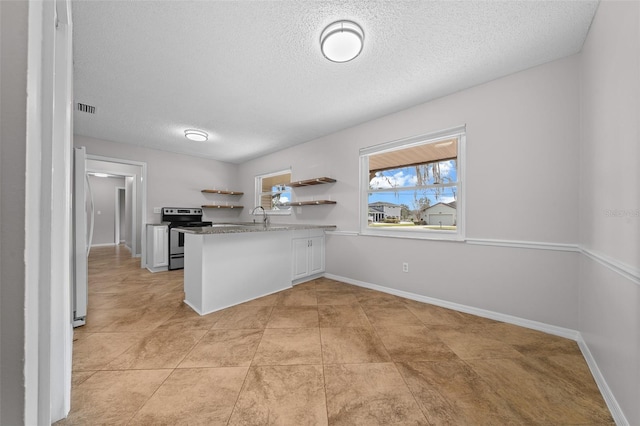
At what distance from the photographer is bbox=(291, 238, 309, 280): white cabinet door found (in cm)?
355

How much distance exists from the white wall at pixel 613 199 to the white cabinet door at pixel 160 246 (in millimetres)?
5586

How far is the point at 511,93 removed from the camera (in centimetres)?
235

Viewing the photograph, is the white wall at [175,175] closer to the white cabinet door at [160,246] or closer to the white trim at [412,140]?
the white cabinet door at [160,246]

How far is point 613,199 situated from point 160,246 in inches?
225

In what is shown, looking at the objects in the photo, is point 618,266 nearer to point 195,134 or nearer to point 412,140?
point 412,140

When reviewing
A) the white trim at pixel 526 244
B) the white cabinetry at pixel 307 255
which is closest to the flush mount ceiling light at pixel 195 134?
the white cabinetry at pixel 307 255

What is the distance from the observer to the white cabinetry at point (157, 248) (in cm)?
439

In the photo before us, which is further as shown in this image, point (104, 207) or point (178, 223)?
point (104, 207)

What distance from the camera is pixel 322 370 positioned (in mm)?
1635

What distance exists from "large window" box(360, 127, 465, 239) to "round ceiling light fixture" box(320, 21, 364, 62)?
153 centimetres

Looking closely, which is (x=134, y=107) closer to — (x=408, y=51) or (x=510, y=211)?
(x=408, y=51)

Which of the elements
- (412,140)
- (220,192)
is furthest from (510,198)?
(220,192)

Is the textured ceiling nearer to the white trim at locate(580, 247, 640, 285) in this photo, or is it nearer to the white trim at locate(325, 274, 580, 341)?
the white trim at locate(580, 247, 640, 285)

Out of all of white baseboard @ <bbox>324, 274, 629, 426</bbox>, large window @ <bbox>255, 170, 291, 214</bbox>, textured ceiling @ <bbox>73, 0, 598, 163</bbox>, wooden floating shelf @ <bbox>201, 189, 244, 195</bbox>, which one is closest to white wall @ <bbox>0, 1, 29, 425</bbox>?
textured ceiling @ <bbox>73, 0, 598, 163</bbox>
